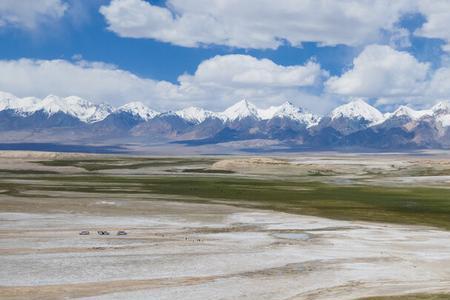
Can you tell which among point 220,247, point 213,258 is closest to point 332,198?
point 220,247

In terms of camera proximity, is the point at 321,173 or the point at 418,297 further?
the point at 321,173

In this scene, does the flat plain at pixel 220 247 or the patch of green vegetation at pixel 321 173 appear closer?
the flat plain at pixel 220 247

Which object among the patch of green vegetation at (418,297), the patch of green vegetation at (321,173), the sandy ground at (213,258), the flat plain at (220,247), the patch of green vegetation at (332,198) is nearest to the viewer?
the patch of green vegetation at (418,297)

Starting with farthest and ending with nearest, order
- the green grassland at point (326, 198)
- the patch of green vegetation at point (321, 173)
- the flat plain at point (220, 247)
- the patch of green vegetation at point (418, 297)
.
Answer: the patch of green vegetation at point (321, 173) < the green grassland at point (326, 198) < the flat plain at point (220, 247) < the patch of green vegetation at point (418, 297)

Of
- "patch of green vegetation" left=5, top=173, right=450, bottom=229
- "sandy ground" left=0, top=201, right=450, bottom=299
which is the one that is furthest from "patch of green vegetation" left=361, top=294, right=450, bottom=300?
"patch of green vegetation" left=5, top=173, right=450, bottom=229

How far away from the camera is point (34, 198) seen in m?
83.5

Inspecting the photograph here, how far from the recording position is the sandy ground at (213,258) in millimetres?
34781

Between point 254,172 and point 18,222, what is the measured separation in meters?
125

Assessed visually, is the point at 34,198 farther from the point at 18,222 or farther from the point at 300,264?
the point at 300,264

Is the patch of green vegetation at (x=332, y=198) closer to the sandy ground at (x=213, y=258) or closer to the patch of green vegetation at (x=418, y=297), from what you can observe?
the sandy ground at (x=213, y=258)

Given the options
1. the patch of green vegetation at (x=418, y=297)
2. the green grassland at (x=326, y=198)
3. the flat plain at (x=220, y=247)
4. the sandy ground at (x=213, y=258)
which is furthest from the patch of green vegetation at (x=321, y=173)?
the patch of green vegetation at (x=418, y=297)

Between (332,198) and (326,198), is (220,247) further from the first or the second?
(332,198)

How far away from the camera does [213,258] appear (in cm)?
4412

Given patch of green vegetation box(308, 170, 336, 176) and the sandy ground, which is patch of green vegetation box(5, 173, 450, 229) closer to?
the sandy ground
